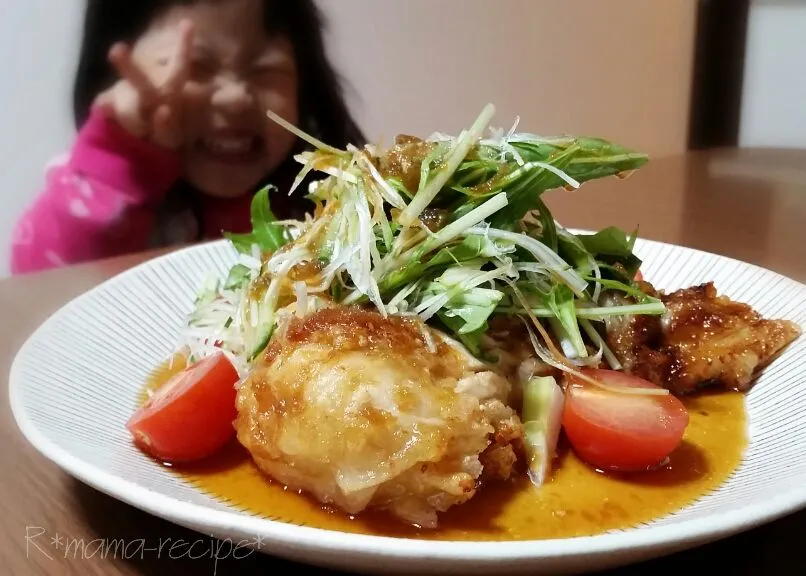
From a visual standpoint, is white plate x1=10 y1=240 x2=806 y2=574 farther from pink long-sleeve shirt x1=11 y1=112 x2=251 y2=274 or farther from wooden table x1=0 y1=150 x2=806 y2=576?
pink long-sleeve shirt x1=11 y1=112 x2=251 y2=274

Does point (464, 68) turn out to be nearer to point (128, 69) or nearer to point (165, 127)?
point (165, 127)

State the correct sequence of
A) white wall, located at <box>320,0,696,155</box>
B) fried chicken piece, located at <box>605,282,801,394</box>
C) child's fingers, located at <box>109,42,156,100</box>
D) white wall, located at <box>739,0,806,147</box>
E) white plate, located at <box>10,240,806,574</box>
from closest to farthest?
white plate, located at <box>10,240,806,574</box>
fried chicken piece, located at <box>605,282,801,394</box>
child's fingers, located at <box>109,42,156,100</box>
white wall, located at <box>320,0,696,155</box>
white wall, located at <box>739,0,806,147</box>

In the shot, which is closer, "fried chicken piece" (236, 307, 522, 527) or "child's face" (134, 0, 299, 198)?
"fried chicken piece" (236, 307, 522, 527)

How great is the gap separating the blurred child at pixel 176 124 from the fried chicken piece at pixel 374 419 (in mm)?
3245

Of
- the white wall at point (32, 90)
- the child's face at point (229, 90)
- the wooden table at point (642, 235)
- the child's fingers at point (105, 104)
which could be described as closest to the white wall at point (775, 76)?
the wooden table at point (642, 235)

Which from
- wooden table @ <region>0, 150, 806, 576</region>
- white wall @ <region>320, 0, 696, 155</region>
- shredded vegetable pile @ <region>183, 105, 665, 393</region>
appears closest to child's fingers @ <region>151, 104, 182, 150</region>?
white wall @ <region>320, 0, 696, 155</region>

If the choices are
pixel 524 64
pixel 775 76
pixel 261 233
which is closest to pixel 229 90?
pixel 524 64

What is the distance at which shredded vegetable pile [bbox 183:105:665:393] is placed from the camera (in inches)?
69.9

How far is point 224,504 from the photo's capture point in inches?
58.7

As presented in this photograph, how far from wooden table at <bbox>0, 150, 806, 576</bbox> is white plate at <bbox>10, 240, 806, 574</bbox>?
0.09 meters

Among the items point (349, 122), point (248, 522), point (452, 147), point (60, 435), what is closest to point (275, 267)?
point (452, 147)

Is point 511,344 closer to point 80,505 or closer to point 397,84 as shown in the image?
point 80,505

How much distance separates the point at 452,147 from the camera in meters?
1.92

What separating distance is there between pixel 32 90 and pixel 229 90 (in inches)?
46.3
